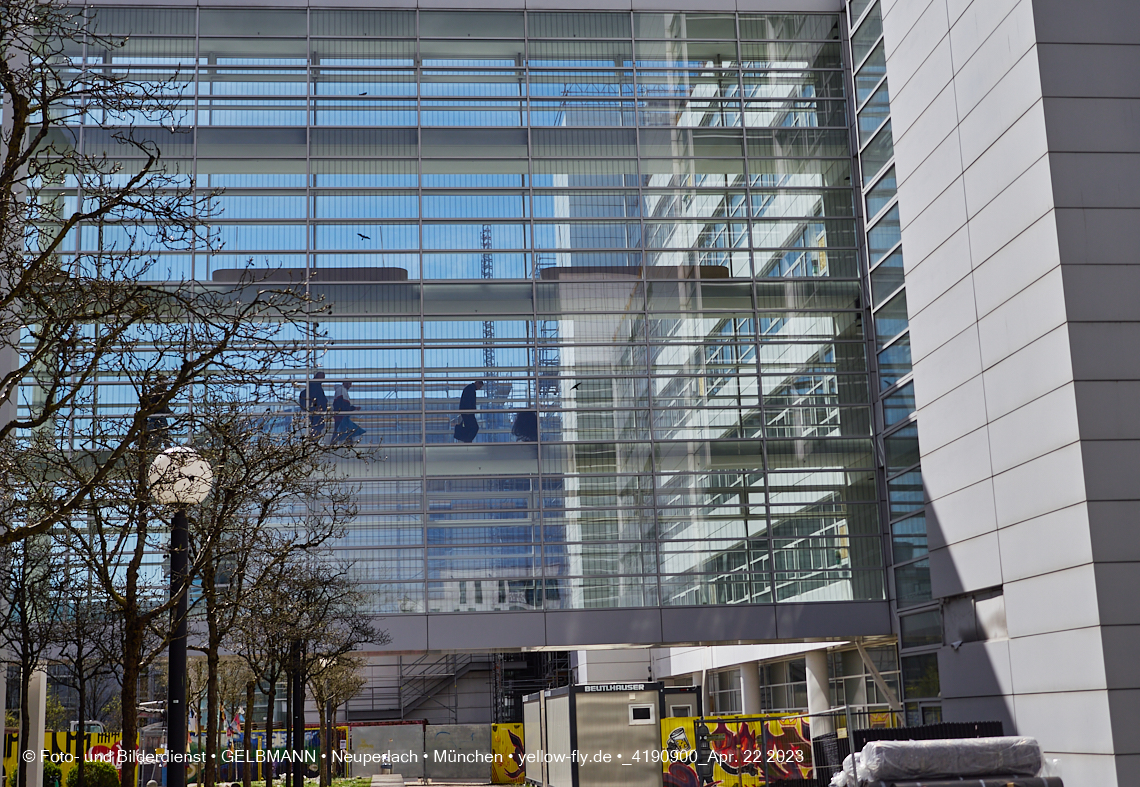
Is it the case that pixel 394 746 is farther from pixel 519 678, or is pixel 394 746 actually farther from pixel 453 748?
pixel 519 678

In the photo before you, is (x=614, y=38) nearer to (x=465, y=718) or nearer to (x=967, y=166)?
(x=967, y=166)

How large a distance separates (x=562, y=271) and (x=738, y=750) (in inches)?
625

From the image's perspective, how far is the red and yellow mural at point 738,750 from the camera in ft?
96.2

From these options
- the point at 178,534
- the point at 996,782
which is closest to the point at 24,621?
the point at 178,534

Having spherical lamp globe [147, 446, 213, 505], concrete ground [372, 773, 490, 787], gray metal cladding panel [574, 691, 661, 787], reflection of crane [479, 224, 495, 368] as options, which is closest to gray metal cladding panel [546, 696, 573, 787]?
gray metal cladding panel [574, 691, 661, 787]

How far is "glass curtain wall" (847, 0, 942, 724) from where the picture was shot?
30.7 meters

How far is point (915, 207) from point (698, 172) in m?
13.4

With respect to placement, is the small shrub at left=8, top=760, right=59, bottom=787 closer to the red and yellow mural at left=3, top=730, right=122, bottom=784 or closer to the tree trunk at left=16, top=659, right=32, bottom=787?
the red and yellow mural at left=3, top=730, right=122, bottom=784

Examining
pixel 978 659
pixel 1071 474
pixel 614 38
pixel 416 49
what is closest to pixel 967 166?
pixel 1071 474

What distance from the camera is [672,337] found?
38.5 meters

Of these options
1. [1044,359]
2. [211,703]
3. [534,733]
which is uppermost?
[1044,359]

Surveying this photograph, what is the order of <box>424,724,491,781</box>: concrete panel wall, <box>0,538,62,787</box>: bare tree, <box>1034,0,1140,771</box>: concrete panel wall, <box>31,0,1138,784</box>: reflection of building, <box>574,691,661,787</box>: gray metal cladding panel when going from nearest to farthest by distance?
<box>1034,0,1140,771</box>: concrete panel wall, <box>0,538,62,787</box>: bare tree, <box>574,691,661,787</box>: gray metal cladding panel, <box>31,0,1138,784</box>: reflection of building, <box>424,724,491,781</box>: concrete panel wall

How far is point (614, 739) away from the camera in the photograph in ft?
89.1

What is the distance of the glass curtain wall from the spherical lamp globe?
22122 mm
